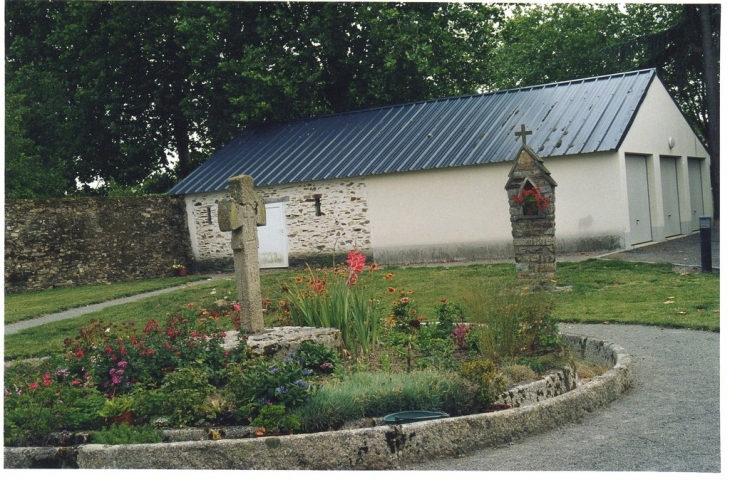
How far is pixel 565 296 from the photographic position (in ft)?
44.3

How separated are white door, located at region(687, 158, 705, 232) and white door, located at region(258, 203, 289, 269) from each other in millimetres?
11257

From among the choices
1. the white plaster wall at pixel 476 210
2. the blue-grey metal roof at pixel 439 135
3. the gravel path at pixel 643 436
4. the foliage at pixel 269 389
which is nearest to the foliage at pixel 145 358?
the foliage at pixel 269 389

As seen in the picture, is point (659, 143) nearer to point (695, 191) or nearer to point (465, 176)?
point (695, 191)

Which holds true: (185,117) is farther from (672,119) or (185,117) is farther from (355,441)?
(355,441)

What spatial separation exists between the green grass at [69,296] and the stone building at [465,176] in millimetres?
3342

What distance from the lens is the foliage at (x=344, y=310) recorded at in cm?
875

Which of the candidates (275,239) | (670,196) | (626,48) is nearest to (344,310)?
(275,239)

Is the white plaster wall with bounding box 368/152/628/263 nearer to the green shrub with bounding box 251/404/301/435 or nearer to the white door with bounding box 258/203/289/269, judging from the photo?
the white door with bounding box 258/203/289/269

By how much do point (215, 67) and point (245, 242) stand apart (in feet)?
60.6

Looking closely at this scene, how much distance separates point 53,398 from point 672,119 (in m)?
19.0

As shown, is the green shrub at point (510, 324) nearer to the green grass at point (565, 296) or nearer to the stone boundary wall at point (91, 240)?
the green grass at point (565, 296)

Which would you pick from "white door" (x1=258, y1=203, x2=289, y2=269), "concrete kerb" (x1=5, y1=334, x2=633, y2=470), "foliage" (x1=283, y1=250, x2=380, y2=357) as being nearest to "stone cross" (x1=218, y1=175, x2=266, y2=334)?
"foliage" (x1=283, y1=250, x2=380, y2=357)

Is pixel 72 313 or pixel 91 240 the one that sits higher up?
pixel 91 240

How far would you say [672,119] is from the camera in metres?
21.7
